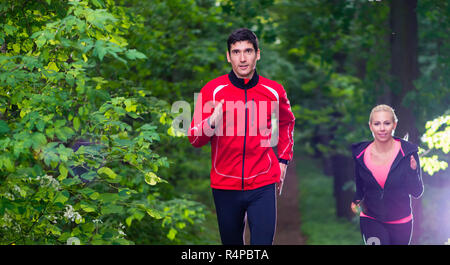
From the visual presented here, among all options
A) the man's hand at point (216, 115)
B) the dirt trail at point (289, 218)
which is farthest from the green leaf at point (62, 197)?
the dirt trail at point (289, 218)

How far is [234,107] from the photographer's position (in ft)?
17.4

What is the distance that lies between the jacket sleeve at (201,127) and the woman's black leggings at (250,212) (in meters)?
0.53

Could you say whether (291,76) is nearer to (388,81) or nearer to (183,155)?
(388,81)

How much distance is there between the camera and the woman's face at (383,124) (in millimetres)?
5750

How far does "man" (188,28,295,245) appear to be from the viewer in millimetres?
5254

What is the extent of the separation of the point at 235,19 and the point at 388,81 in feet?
13.4

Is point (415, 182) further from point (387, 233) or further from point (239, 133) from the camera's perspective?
point (239, 133)

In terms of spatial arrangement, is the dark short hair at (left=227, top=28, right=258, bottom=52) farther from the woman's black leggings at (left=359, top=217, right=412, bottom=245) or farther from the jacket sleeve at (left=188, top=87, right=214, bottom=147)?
the woman's black leggings at (left=359, top=217, right=412, bottom=245)

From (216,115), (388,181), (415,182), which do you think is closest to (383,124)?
(388,181)

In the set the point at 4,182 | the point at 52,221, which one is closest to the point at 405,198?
the point at 52,221

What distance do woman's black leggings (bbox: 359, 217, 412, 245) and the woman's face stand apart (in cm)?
92

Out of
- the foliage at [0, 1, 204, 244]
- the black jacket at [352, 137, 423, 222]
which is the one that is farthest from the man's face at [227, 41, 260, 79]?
the black jacket at [352, 137, 423, 222]

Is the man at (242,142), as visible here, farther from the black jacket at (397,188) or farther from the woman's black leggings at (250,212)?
the black jacket at (397,188)

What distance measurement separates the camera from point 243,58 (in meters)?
5.36
